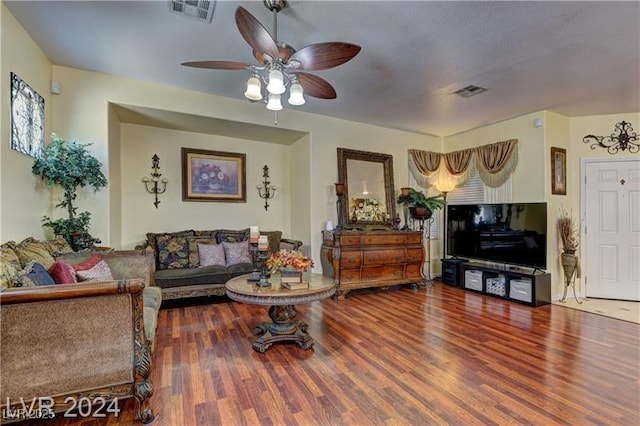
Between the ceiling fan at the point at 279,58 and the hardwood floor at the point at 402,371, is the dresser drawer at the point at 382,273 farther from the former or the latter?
the ceiling fan at the point at 279,58

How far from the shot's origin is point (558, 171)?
4.54m

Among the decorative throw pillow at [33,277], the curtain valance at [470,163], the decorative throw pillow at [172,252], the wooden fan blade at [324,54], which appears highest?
the wooden fan blade at [324,54]

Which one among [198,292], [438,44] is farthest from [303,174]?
[438,44]

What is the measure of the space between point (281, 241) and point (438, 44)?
3.32 meters

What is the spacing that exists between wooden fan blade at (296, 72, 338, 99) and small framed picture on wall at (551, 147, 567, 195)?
11.9 ft

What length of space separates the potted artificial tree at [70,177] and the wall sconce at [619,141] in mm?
6606

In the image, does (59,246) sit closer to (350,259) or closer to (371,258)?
(350,259)

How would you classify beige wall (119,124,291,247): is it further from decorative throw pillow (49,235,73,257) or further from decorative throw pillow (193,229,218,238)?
decorative throw pillow (49,235,73,257)

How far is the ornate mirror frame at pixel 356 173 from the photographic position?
5.10 meters

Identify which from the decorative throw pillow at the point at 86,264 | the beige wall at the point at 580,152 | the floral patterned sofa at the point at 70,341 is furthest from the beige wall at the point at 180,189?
the beige wall at the point at 580,152

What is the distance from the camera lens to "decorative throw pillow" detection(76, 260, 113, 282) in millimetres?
2393

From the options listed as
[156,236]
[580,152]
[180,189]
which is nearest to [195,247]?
[156,236]

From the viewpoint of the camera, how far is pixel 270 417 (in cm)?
184

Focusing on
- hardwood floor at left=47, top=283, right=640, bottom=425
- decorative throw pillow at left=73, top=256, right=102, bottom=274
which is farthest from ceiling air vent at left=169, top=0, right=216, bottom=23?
hardwood floor at left=47, top=283, right=640, bottom=425
